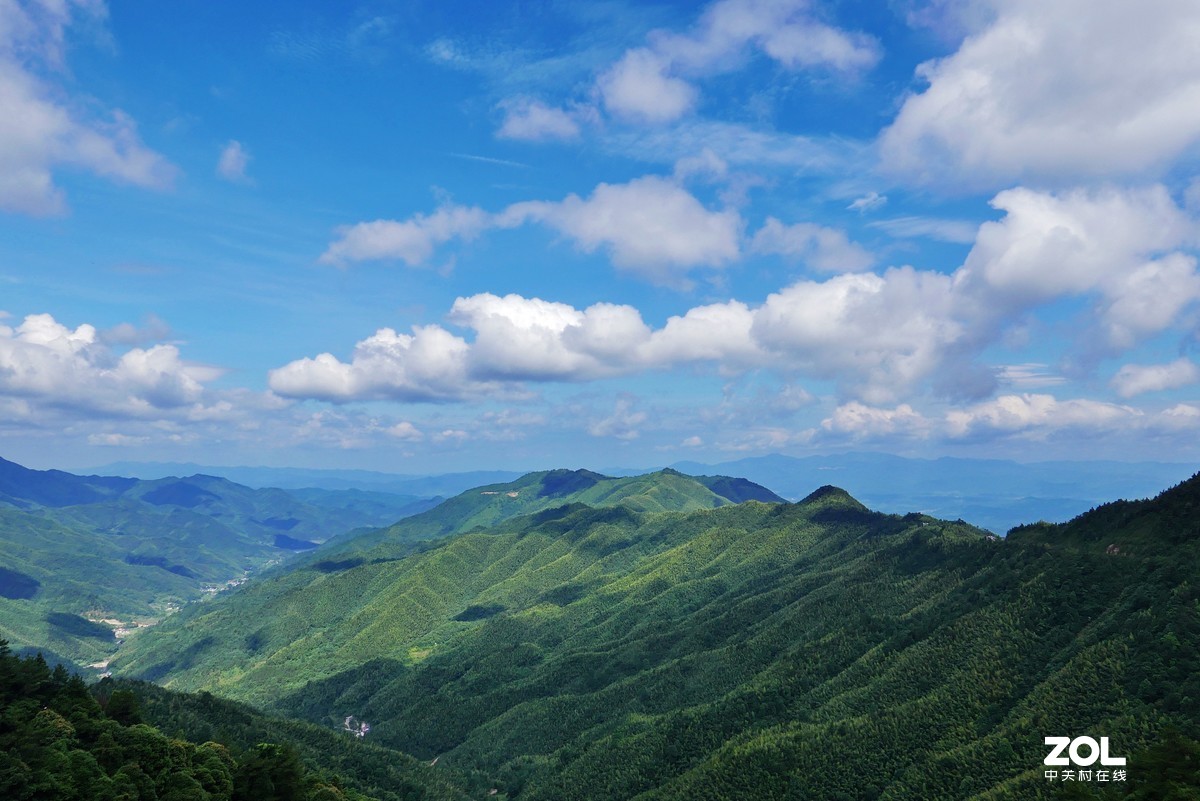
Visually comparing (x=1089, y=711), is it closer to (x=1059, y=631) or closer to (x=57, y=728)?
(x=1059, y=631)

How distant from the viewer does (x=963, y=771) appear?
5792 inches

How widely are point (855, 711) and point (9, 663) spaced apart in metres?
190

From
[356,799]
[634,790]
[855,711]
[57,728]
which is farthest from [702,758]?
[57,728]

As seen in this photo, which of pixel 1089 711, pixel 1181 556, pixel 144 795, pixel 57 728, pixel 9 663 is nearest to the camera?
pixel 144 795

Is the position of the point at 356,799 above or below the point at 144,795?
below

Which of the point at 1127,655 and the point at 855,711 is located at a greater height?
the point at 1127,655

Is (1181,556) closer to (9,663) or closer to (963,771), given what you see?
(963,771)

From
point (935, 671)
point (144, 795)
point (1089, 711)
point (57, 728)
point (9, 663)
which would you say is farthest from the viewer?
point (935, 671)

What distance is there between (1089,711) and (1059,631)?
37298 mm

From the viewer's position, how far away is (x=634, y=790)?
19925cm

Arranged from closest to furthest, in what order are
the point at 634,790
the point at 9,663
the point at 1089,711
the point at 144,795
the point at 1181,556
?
the point at 144,795
the point at 9,663
the point at 1089,711
the point at 1181,556
the point at 634,790

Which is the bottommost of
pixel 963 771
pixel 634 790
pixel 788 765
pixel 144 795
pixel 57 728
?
pixel 634 790

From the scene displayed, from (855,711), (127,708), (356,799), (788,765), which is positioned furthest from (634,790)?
(127,708)

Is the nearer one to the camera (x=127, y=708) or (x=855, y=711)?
(x=127, y=708)
